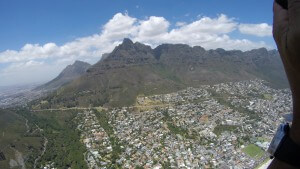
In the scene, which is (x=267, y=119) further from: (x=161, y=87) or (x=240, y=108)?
(x=161, y=87)

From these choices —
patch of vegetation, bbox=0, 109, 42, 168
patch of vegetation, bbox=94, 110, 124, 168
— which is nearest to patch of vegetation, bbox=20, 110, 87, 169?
patch of vegetation, bbox=0, 109, 42, 168

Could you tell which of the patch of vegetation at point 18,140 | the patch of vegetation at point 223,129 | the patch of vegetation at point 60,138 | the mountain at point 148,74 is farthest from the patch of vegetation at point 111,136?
the patch of vegetation at point 223,129

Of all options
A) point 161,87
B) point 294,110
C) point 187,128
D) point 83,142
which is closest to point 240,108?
point 187,128

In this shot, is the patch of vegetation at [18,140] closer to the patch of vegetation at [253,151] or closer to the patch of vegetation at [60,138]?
the patch of vegetation at [60,138]

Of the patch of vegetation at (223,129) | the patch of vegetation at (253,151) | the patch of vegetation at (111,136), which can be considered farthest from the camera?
the patch of vegetation at (223,129)

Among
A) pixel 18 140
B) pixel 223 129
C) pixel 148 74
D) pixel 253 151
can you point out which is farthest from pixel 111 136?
pixel 148 74

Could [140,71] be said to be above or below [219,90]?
above

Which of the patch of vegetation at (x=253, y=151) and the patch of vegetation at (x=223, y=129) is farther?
the patch of vegetation at (x=223, y=129)
